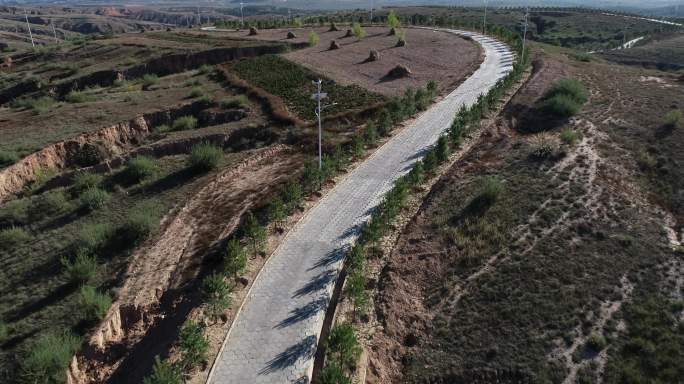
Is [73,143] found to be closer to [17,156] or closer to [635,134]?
[17,156]

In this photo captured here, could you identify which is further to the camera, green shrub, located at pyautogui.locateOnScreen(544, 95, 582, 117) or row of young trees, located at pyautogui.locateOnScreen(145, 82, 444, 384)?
green shrub, located at pyautogui.locateOnScreen(544, 95, 582, 117)

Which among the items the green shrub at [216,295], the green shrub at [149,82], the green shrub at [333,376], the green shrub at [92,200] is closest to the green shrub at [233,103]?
the green shrub at [149,82]

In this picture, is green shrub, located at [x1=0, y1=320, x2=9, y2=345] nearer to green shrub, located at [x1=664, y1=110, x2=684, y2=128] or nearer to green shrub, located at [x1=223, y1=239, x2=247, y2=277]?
green shrub, located at [x1=223, y1=239, x2=247, y2=277]

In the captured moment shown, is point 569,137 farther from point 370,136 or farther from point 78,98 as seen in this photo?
point 78,98

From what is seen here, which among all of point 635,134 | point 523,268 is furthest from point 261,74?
point 523,268

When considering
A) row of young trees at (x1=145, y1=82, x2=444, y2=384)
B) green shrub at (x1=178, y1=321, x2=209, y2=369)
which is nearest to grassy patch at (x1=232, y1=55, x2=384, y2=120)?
row of young trees at (x1=145, y1=82, x2=444, y2=384)
